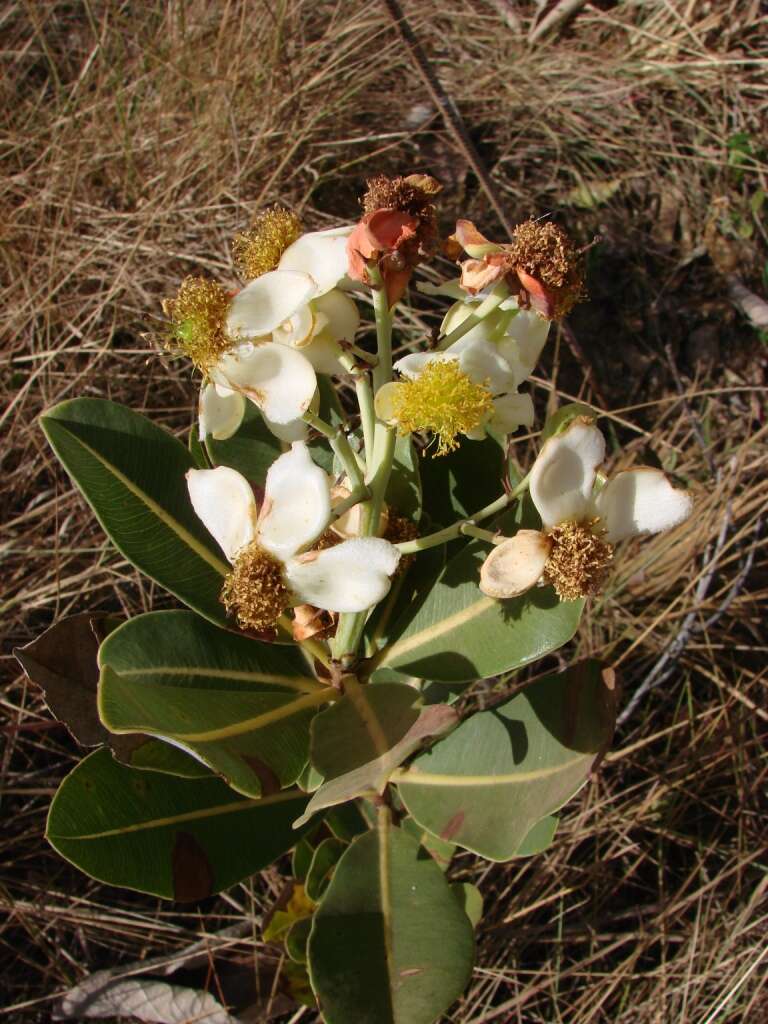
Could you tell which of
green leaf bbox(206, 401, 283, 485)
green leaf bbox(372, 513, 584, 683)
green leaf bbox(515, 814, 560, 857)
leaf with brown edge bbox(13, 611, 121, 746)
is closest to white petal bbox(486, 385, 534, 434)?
green leaf bbox(372, 513, 584, 683)

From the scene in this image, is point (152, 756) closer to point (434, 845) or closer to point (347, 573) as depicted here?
point (347, 573)

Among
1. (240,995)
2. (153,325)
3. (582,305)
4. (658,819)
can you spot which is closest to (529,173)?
(582,305)

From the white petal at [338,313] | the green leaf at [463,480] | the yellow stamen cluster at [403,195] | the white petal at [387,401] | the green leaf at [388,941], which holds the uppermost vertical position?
A: the yellow stamen cluster at [403,195]

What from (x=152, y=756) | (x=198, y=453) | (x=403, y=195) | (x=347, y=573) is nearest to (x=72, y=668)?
(x=152, y=756)

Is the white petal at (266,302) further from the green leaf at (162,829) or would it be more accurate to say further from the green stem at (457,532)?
the green leaf at (162,829)

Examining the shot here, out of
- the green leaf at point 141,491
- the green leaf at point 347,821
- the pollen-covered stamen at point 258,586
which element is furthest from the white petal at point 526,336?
the green leaf at point 347,821
